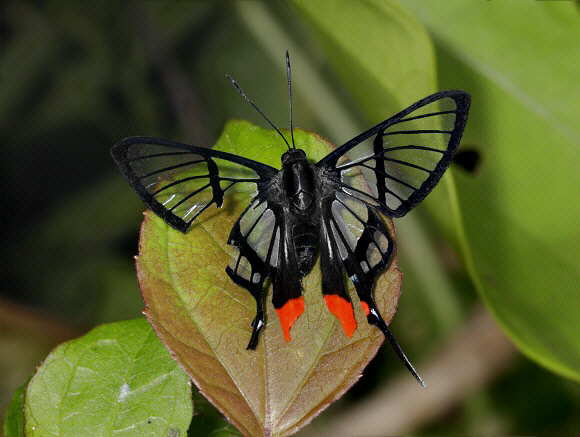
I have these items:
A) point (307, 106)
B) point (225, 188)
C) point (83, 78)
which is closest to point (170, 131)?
point (83, 78)

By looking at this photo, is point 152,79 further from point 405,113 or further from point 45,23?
point 405,113

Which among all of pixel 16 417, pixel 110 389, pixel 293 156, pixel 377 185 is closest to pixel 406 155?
pixel 377 185

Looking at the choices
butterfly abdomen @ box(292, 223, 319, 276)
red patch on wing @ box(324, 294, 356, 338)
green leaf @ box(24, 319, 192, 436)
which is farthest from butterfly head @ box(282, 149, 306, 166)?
green leaf @ box(24, 319, 192, 436)

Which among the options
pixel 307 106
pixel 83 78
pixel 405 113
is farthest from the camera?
pixel 83 78

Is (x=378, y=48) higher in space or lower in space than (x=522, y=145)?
higher

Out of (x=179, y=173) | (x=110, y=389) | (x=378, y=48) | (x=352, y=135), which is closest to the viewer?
(x=110, y=389)

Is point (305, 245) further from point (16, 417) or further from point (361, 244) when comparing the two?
point (16, 417)

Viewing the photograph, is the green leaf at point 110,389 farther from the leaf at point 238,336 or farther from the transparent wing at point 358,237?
the transparent wing at point 358,237
